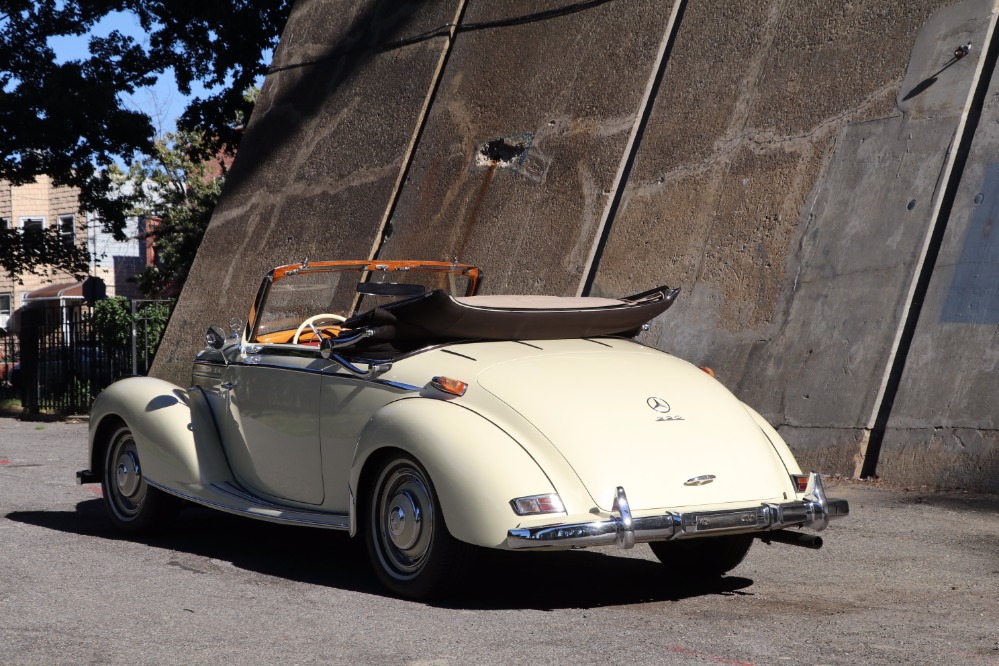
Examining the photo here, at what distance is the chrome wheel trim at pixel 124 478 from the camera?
6301mm

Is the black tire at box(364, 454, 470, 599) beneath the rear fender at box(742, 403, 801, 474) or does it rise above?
beneath

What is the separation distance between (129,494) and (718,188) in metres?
5.68

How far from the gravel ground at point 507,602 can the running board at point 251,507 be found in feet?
0.87

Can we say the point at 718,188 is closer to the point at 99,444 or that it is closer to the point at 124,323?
the point at 99,444

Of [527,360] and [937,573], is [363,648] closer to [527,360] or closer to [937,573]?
[527,360]

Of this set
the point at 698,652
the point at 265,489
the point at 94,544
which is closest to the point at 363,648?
the point at 698,652

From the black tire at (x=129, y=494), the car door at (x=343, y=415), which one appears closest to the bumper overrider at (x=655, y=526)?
the car door at (x=343, y=415)

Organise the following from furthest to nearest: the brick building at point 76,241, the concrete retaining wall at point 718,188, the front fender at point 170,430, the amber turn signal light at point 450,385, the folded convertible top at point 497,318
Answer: the brick building at point 76,241 → the concrete retaining wall at point 718,188 → the front fender at point 170,430 → the folded convertible top at point 497,318 → the amber turn signal light at point 450,385

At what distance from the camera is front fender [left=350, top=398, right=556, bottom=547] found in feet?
14.1

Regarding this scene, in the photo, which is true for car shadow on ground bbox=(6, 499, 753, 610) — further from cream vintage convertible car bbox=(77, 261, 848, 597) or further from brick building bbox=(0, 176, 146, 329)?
brick building bbox=(0, 176, 146, 329)

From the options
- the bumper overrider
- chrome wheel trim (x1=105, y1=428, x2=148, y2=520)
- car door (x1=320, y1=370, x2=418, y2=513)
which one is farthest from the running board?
the bumper overrider

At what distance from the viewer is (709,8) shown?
10.8 meters

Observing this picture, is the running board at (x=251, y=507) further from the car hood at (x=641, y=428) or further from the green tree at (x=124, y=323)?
the green tree at (x=124, y=323)

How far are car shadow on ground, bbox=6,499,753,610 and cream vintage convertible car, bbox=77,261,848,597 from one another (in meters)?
0.17
